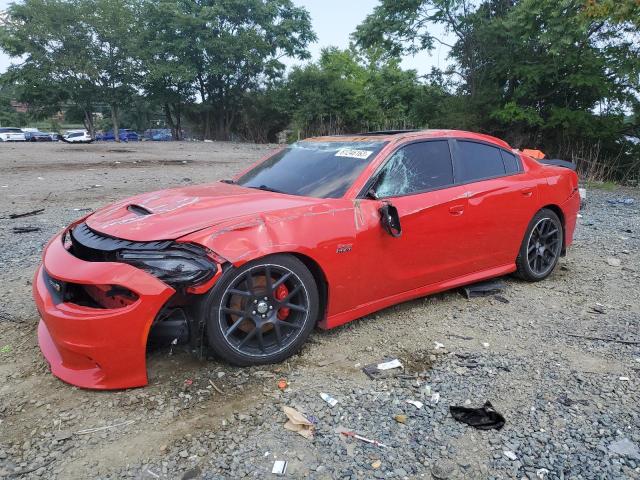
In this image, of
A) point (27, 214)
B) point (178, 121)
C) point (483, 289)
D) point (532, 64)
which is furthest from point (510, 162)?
point (178, 121)

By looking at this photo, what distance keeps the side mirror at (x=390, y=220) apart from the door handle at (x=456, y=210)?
2.16 ft

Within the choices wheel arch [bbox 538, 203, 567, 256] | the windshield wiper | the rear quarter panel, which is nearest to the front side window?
the windshield wiper

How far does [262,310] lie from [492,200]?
92.4 inches

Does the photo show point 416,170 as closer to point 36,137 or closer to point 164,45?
point 164,45

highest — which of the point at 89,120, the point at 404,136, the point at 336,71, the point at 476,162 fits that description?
the point at 336,71

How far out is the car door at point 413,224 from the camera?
3.37m

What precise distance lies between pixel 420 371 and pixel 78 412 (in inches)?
78.7

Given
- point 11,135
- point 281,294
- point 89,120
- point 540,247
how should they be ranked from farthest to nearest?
1. point 11,135
2. point 89,120
3. point 540,247
4. point 281,294

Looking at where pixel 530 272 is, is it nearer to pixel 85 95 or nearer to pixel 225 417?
pixel 225 417

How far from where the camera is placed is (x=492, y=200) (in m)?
4.14

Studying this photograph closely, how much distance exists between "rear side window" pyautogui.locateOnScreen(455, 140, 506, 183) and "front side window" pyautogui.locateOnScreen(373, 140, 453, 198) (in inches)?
5.2

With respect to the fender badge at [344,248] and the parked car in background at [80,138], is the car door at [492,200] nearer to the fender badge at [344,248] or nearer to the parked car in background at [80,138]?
the fender badge at [344,248]

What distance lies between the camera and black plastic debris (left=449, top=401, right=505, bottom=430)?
2.49m

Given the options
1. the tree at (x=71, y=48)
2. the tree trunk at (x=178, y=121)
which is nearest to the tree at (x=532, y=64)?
the tree at (x=71, y=48)
